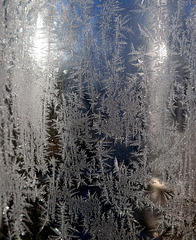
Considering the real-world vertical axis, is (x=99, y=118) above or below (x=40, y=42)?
below

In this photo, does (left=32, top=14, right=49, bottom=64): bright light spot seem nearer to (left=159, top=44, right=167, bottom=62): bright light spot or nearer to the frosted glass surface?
the frosted glass surface

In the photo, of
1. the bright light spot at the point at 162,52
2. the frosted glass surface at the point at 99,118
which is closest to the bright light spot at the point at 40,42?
the frosted glass surface at the point at 99,118

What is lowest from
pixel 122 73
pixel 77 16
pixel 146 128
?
pixel 146 128

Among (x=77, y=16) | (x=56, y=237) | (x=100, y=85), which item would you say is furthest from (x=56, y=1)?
(x=56, y=237)

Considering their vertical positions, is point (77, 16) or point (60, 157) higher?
point (77, 16)

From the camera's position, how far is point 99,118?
0.54 m

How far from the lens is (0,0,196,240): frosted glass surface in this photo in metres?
0.53

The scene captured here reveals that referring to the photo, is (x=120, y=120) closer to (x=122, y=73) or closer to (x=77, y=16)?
(x=122, y=73)

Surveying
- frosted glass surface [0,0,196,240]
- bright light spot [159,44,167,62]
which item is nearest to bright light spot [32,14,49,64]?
frosted glass surface [0,0,196,240]

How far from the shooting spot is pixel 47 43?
53cm

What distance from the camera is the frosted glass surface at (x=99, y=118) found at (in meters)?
0.53

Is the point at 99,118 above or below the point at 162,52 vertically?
below

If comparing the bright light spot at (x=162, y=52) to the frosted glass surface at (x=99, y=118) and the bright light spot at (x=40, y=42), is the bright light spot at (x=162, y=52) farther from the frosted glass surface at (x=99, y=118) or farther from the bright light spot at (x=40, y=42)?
the bright light spot at (x=40, y=42)

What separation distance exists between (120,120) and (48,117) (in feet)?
0.51
